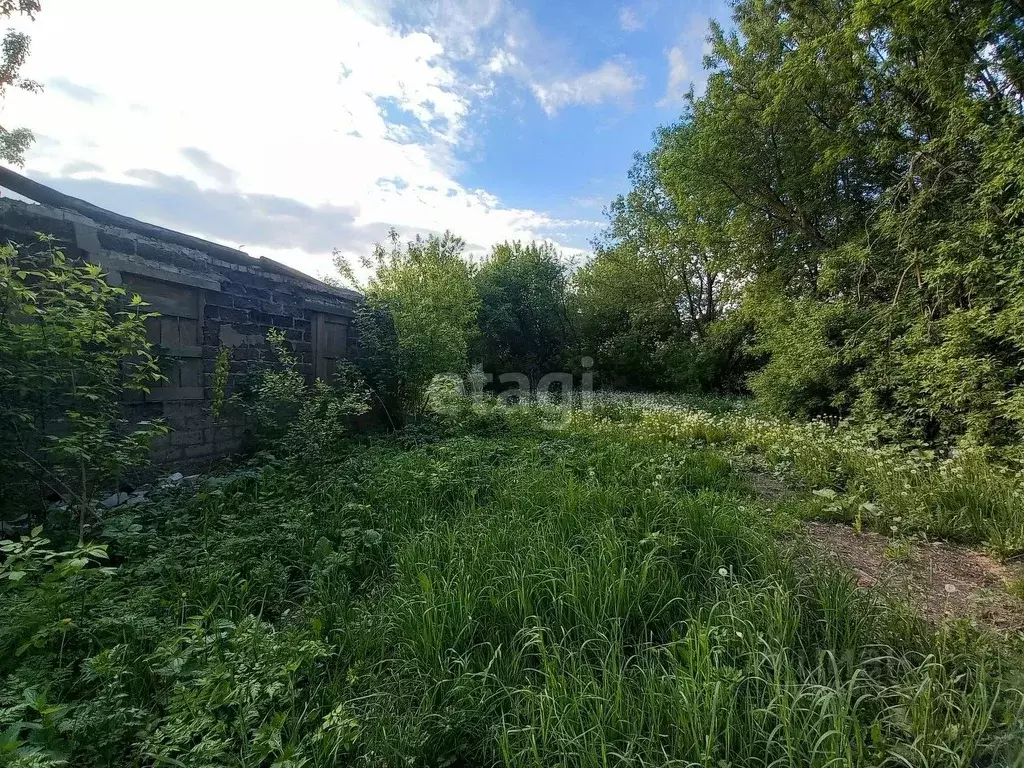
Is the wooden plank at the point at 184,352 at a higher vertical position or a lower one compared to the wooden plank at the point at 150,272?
lower

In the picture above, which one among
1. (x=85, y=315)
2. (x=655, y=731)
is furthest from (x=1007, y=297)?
(x=85, y=315)

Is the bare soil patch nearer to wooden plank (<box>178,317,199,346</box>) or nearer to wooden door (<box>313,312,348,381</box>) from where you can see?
wooden plank (<box>178,317,199,346</box>)

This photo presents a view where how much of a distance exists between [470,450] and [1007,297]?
562cm

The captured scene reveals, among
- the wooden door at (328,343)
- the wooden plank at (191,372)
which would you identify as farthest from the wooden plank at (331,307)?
the wooden plank at (191,372)

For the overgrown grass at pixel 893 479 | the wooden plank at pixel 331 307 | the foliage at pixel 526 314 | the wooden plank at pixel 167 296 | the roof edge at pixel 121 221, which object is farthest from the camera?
the foliage at pixel 526 314

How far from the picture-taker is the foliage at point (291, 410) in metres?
4.11

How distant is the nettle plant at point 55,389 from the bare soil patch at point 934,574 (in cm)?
439

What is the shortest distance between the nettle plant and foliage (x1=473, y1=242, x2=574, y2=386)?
1200cm

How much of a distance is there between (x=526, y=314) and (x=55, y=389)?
13499 mm

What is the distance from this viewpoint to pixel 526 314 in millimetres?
15375

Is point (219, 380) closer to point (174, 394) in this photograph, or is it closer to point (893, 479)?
point (174, 394)

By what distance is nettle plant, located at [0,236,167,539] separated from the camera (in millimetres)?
2324

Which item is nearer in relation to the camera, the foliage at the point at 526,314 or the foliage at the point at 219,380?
the foliage at the point at 219,380

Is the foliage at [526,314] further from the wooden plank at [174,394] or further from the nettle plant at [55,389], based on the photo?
the nettle plant at [55,389]
